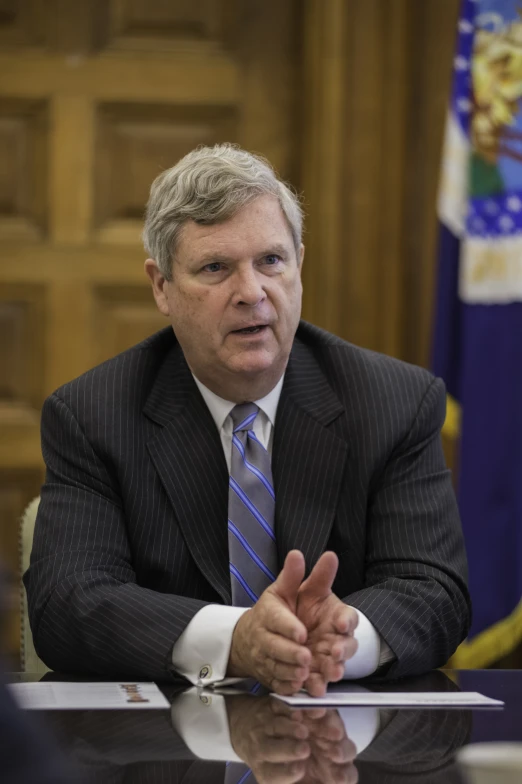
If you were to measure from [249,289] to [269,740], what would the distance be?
0.90 metres

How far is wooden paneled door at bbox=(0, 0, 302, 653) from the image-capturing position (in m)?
3.63

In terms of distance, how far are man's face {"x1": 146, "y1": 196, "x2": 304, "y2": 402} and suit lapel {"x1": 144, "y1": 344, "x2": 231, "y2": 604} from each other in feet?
0.36

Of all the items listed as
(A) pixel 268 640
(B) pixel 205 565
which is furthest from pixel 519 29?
(A) pixel 268 640

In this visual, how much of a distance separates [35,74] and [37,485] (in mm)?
1303

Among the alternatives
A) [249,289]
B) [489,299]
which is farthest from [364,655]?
[489,299]

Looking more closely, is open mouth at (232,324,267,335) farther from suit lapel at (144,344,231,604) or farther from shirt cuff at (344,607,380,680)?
shirt cuff at (344,607,380,680)

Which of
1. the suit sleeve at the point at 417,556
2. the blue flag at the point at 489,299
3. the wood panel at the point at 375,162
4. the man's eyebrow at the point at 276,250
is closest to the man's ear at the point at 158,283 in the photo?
the man's eyebrow at the point at 276,250

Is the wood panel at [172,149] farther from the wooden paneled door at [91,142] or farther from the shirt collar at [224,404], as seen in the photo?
the shirt collar at [224,404]

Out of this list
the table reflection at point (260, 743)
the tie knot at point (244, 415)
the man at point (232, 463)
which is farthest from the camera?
the tie knot at point (244, 415)

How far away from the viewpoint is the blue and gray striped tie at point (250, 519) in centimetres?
196

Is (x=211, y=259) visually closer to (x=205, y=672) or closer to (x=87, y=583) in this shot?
(x=87, y=583)

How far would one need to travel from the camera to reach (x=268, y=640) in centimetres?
159

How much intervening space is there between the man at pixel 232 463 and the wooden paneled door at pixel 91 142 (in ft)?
4.94

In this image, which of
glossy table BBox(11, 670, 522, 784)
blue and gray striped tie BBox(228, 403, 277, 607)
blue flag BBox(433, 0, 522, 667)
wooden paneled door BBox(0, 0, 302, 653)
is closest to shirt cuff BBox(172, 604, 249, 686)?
glossy table BBox(11, 670, 522, 784)
